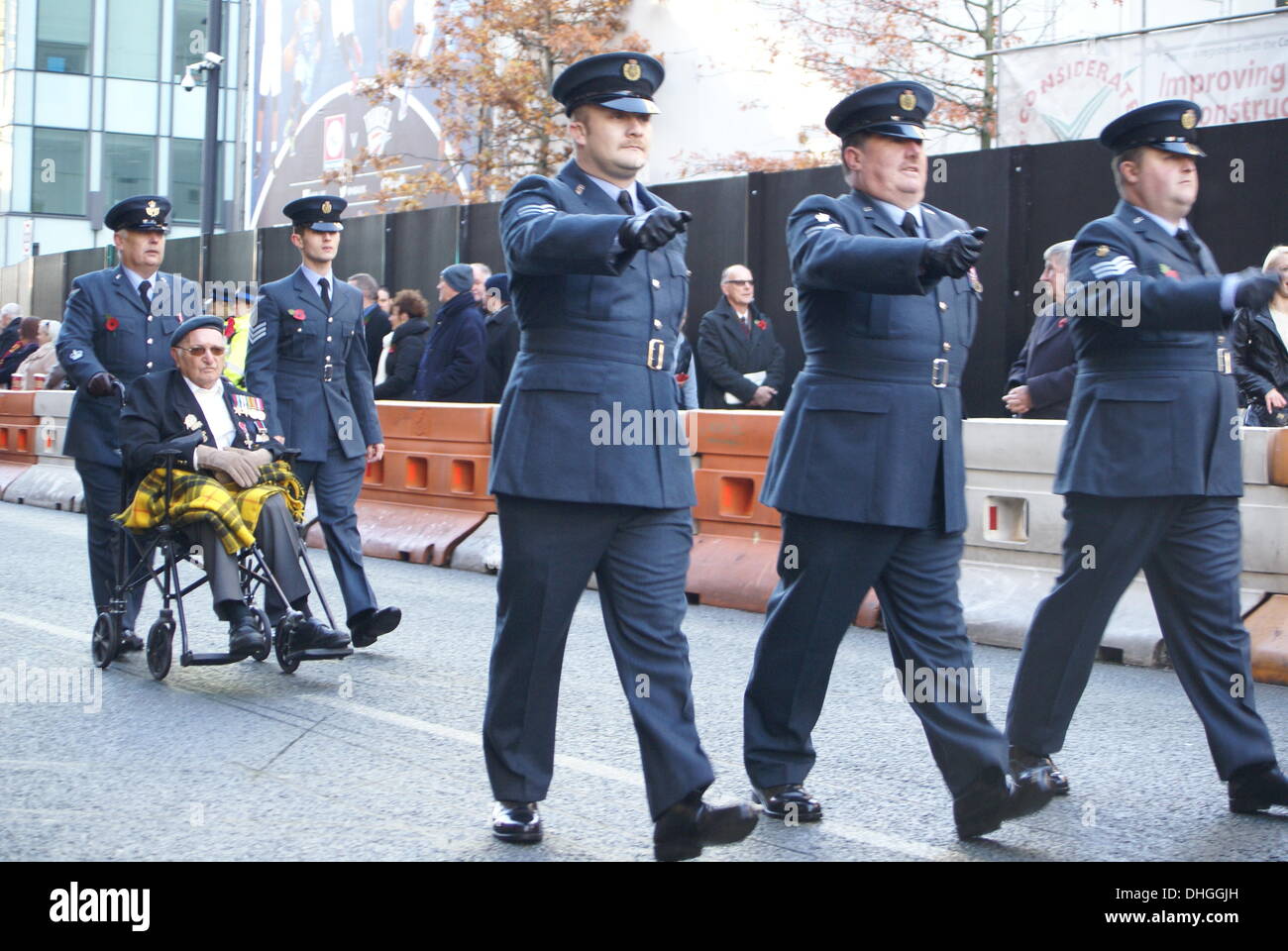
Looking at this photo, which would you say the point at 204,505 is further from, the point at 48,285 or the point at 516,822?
the point at 48,285

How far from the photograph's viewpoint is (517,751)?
16.3 ft

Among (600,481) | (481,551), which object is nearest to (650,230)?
(600,481)

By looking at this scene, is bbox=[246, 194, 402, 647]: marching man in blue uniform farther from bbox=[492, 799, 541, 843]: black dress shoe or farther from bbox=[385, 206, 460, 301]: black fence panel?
bbox=[385, 206, 460, 301]: black fence panel

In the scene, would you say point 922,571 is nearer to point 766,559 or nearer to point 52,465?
point 766,559

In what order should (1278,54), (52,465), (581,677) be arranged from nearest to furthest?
(581,677) < (1278,54) < (52,465)

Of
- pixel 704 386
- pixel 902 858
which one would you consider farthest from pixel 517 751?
pixel 704 386

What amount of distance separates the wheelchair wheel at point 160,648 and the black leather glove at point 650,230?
153 inches

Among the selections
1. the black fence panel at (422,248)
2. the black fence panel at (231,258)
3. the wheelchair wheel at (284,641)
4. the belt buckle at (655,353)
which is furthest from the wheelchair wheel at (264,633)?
the black fence panel at (231,258)

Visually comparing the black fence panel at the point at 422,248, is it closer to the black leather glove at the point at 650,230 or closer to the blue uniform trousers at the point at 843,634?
the blue uniform trousers at the point at 843,634

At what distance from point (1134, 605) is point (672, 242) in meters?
4.41

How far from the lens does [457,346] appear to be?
1329 cm

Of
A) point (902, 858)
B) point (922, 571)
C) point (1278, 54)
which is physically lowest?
point (902, 858)

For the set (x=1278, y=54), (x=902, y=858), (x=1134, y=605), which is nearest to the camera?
(x=902, y=858)

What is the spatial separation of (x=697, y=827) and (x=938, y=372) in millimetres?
1420
